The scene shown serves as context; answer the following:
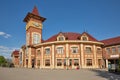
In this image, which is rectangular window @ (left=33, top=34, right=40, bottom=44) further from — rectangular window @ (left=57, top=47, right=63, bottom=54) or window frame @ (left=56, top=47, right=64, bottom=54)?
rectangular window @ (left=57, top=47, right=63, bottom=54)

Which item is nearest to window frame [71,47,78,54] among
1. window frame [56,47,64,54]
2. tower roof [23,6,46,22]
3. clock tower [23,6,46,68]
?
window frame [56,47,64,54]

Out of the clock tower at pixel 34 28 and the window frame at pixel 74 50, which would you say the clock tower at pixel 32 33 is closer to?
the clock tower at pixel 34 28

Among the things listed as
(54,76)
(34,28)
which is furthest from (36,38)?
(54,76)

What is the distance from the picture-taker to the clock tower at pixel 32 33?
40375 mm

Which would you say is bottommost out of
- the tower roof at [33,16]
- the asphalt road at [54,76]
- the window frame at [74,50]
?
the asphalt road at [54,76]

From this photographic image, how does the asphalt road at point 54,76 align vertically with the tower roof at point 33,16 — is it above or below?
below

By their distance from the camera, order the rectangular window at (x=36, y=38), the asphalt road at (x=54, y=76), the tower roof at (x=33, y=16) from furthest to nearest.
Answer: the tower roof at (x=33, y=16) < the rectangular window at (x=36, y=38) < the asphalt road at (x=54, y=76)

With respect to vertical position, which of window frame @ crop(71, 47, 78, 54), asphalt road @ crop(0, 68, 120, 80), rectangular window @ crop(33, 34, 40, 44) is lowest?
asphalt road @ crop(0, 68, 120, 80)

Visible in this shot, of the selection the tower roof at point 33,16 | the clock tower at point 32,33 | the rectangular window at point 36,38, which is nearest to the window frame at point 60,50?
the clock tower at point 32,33

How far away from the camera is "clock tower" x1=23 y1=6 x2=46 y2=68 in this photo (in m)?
40.4

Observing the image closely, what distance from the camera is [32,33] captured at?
43.3 m

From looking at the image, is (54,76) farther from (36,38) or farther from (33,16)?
(33,16)

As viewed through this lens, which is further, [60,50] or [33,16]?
[33,16]

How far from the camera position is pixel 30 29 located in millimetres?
43375
